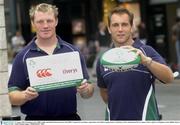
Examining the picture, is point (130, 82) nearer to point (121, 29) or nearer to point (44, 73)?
point (121, 29)

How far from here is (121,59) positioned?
386 cm

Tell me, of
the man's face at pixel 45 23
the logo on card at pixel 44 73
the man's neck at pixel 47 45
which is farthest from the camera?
the man's neck at pixel 47 45

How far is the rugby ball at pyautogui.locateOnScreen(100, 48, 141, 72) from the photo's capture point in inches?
151

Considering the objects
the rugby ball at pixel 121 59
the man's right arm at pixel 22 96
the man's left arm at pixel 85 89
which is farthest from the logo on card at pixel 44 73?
the rugby ball at pixel 121 59

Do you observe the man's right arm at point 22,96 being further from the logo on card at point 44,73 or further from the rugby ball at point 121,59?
the rugby ball at point 121,59

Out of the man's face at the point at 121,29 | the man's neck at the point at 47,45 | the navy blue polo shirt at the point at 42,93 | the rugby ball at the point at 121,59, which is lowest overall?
the navy blue polo shirt at the point at 42,93

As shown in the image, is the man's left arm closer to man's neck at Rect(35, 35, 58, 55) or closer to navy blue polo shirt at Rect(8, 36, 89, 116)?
navy blue polo shirt at Rect(8, 36, 89, 116)

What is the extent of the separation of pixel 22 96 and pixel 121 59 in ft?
2.68

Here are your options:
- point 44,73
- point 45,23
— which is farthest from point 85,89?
point 45,23

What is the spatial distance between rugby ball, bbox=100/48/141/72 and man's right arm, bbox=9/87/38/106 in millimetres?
564

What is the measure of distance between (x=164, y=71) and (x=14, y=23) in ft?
71.9

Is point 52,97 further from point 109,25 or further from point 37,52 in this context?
point 109,25

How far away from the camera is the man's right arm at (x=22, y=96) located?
4.08 meters

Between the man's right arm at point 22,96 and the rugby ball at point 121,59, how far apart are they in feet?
1.85
